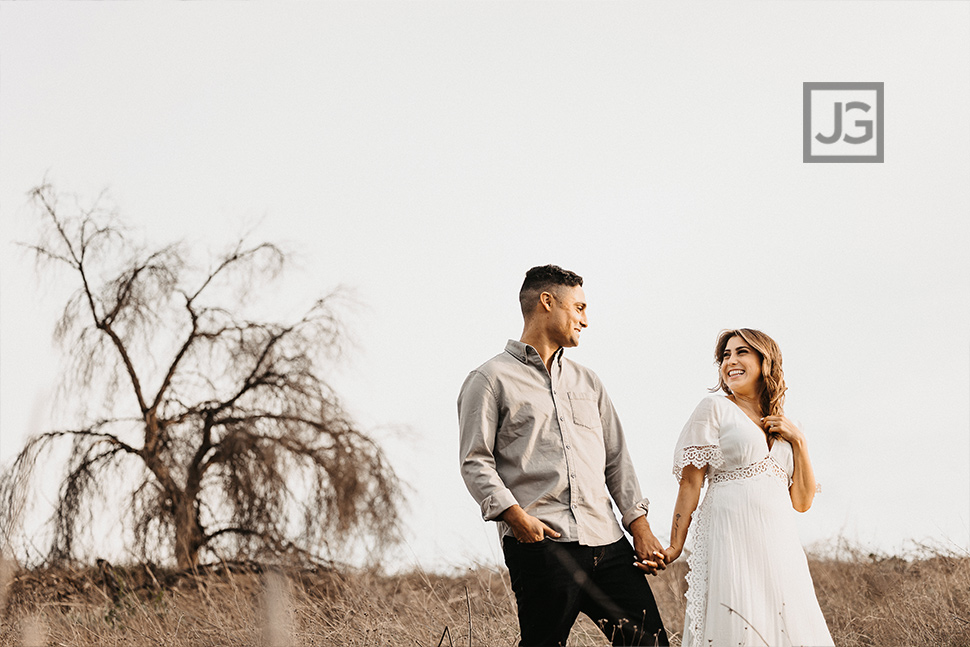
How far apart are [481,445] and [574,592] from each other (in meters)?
0.66

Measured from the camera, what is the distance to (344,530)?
966cm

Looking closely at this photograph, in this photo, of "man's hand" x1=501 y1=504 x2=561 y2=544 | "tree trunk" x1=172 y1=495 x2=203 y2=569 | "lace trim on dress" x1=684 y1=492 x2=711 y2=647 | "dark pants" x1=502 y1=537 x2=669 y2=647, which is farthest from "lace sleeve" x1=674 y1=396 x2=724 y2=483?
"tree trunk" x1=172 y1=495 x2=203 y2=569

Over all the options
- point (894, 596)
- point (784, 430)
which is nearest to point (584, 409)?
point (784, 430)

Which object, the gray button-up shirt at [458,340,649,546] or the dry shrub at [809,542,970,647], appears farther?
the dry shrub at [809,542,970,647]

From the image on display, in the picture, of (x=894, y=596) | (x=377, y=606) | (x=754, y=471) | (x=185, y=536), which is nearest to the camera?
(x=754, y=471)

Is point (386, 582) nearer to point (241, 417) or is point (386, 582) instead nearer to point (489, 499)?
point (241, 417)

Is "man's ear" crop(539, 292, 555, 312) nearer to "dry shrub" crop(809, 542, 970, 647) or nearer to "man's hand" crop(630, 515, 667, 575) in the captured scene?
"man's hand" crop(630, 515, 667, 575)

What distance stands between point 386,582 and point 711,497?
18.3 feet

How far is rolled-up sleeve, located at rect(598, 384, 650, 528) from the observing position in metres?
3.83

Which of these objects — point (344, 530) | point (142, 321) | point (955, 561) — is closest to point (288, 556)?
point (344, 530)

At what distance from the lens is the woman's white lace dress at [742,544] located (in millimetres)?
3631

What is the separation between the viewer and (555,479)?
142 inches

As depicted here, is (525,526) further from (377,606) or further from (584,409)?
(377,606)

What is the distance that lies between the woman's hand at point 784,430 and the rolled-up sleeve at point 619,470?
613mm
